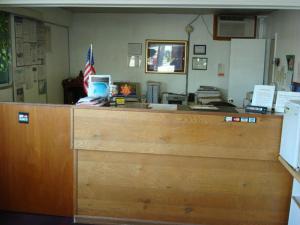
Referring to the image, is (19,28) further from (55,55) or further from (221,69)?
(221,69)

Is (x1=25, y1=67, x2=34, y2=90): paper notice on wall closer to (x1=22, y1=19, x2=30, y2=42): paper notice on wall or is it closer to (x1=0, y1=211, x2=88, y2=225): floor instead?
(x1=22, y1=19, x2=30, y2=42): paper notice on wall

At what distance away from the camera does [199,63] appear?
5.82 meters

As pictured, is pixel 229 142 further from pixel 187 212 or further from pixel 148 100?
pixel 148 100

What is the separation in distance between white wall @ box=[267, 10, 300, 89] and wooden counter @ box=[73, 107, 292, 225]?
62.4 inches

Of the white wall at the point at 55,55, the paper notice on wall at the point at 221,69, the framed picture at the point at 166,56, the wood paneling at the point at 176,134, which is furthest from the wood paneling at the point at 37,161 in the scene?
the paper notice on wall at the point at 221,69

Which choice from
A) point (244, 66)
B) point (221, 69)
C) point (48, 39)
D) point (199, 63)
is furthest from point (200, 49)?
point (48, 39)

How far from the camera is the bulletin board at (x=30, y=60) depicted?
3.95 meters

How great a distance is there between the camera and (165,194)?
3.00 meters

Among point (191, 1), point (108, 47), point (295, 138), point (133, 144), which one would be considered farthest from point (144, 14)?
point (295, 138)

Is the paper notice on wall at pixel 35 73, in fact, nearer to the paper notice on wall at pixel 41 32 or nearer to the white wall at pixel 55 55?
the white wall at pixel 55 55

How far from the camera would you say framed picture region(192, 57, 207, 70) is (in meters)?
5.80

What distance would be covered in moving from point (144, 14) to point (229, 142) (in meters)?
3.62

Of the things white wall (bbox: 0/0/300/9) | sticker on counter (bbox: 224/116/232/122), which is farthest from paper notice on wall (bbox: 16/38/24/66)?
sticker on counter (bbox: 224/116/232/122)

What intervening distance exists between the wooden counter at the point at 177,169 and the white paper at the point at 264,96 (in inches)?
5.7
